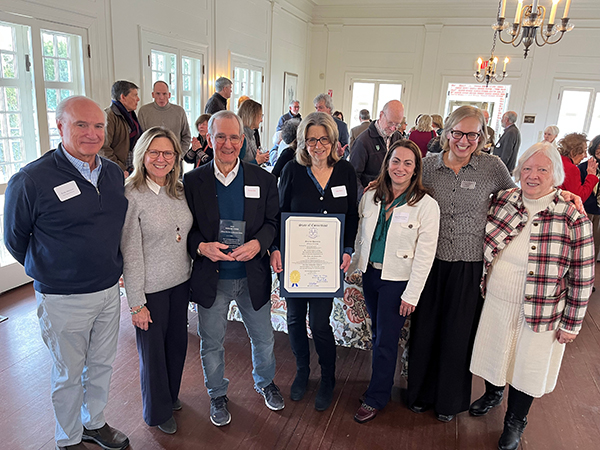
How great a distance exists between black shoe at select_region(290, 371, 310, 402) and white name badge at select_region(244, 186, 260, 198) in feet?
3.78

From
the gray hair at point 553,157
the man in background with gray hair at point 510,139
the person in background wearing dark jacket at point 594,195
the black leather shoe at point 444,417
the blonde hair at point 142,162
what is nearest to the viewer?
the blonde hair at point 142,162

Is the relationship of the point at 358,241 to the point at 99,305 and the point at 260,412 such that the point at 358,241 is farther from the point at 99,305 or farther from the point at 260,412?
the point at 99,305

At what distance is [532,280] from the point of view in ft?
6.32

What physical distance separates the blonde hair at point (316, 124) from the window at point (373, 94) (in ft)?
27.8

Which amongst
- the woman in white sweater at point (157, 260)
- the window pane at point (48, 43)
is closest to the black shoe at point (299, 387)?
the woman in white sweater at point (157, 260)

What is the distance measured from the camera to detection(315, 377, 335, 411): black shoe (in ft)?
7.87

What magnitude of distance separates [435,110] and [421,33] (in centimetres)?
179

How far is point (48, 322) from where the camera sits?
68.4 inches

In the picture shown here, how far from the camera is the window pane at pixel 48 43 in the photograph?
3731 mm

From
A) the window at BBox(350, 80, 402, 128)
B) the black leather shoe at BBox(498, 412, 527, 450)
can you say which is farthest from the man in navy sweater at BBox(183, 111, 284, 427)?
the window at BBox(350, 80, 402, 128)

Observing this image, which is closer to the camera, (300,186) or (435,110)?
(300,186)

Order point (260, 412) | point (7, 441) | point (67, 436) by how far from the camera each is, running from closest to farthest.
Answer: point (67, 436) → point (7, 441) → point (260, 412)

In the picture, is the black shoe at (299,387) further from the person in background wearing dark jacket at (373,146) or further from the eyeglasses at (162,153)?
the person in background wearing dark jacket at (373,146)

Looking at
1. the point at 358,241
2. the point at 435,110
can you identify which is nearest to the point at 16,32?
the point at 358,241
